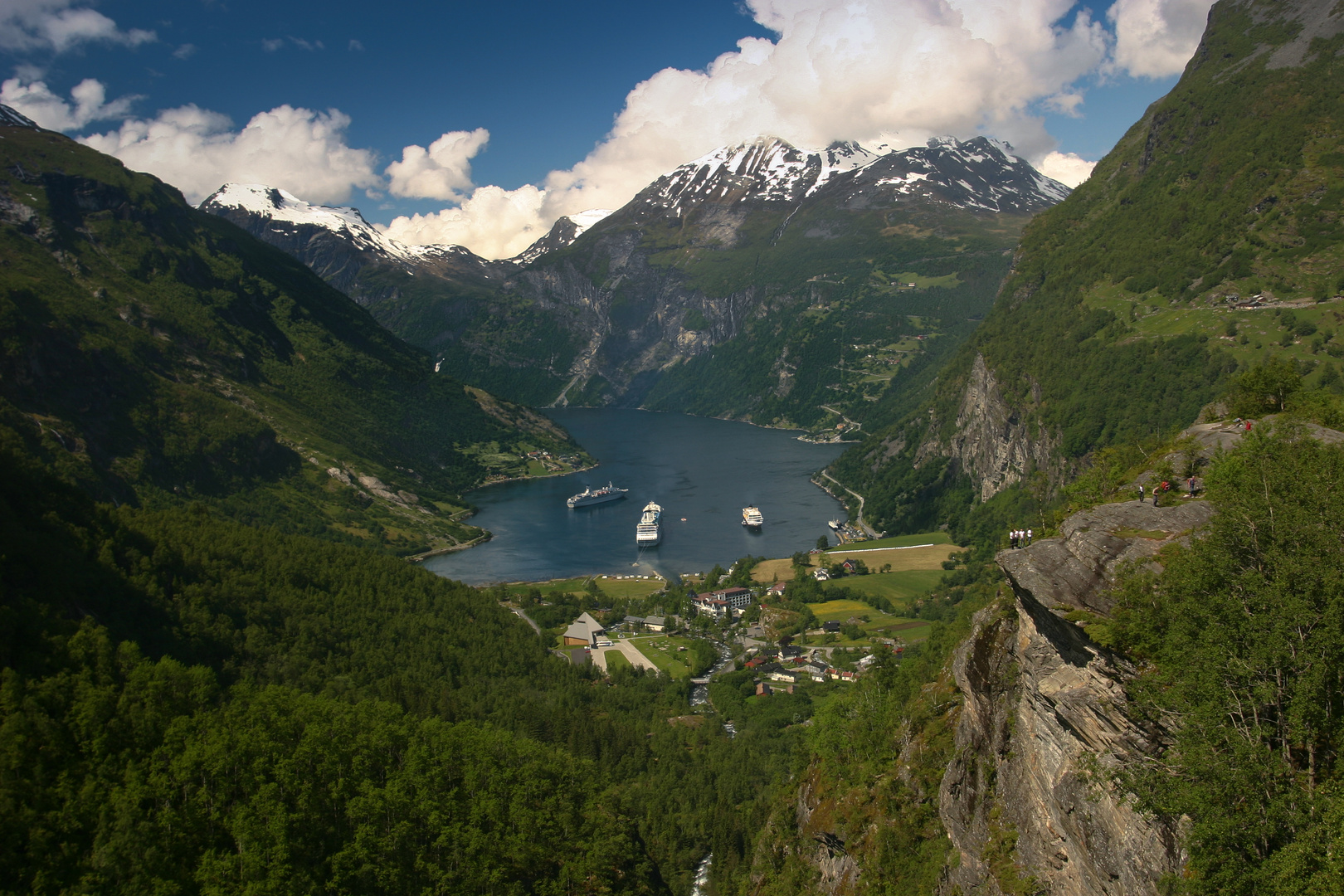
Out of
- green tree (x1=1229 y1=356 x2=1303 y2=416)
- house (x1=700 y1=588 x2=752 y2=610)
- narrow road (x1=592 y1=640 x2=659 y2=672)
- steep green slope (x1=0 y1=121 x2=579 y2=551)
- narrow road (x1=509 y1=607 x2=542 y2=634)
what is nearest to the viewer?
green tree (x1=1229 y1=356 x2=1303 y2=416)

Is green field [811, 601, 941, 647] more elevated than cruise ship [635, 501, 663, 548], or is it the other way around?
cruise ship [635, 501, 663, 548]

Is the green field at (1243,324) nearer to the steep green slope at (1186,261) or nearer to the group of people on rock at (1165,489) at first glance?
the steep green slope at (1186,261)

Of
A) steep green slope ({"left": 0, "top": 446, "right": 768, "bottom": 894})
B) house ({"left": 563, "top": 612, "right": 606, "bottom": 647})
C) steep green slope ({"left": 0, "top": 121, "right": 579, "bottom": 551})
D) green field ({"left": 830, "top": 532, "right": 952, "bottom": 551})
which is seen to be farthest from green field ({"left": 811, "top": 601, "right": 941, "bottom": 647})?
Result: steep green slope ({"left": 0, "top": 121, "right": 579, "bottom": 551})

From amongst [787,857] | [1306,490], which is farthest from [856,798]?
[1306,490]

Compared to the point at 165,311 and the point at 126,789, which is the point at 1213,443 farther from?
the point at 165,311

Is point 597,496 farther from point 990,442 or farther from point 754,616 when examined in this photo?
point 754,616

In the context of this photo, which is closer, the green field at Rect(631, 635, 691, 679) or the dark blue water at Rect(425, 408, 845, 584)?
the green field at Rect(631, 635, 691, 679)

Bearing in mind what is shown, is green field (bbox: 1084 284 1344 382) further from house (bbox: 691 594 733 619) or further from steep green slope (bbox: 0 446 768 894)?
steep green slope (bbox: 0 446 768 894)
